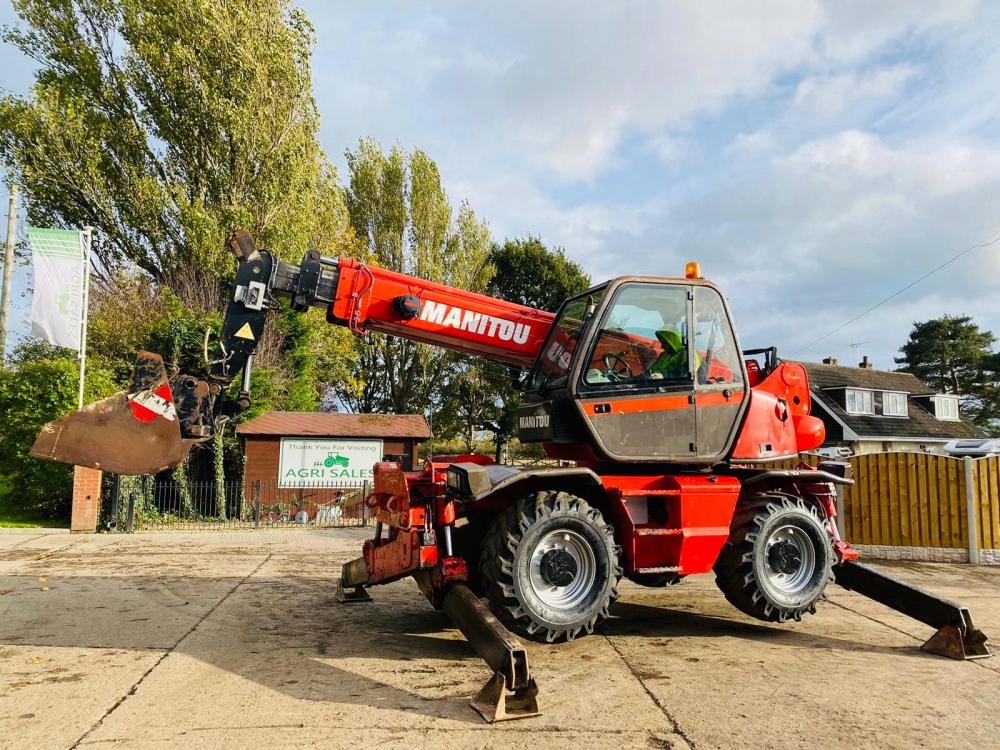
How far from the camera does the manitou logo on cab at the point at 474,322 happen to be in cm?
632

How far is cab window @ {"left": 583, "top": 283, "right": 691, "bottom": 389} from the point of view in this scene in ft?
18.7

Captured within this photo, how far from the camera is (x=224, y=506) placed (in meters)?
18.9

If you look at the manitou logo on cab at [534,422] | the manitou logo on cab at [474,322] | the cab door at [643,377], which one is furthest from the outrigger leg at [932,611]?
the manitou logo on cab at [474,322]

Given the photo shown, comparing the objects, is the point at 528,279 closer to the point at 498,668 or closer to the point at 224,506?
the point at 224,506

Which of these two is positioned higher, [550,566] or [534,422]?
[534,422]

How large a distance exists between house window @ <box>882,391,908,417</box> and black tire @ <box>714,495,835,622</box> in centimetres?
3404

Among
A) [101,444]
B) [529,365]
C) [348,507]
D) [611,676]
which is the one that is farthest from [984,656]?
[348,507]

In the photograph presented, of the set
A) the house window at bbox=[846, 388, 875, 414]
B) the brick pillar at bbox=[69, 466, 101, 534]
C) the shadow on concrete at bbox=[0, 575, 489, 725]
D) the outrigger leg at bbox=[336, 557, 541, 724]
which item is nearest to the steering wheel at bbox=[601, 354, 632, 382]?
the outrigger leg at bbox=[336, 557, 541, 724]

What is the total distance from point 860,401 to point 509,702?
118 feet

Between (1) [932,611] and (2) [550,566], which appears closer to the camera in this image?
(2) [550,566]

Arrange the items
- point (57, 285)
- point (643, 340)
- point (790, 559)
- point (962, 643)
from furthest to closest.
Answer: point (57, 285) < point (790, 559) < point (643, 340) < point (962, 643)

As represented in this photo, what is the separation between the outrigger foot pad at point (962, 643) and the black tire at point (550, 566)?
2.64 meters

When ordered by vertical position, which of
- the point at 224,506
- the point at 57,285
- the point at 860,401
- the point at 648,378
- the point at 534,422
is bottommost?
the point at 224,506

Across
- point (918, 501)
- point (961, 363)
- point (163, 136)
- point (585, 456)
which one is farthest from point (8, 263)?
point (961, 363)
